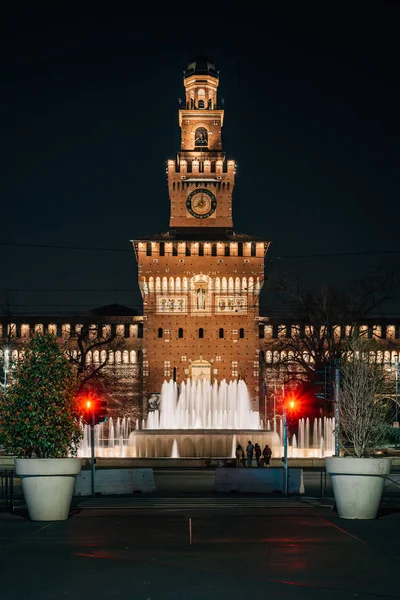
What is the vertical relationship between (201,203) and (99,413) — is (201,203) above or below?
above

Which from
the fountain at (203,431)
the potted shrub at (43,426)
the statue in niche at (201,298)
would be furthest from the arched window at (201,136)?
the potted shrub at (43,426)

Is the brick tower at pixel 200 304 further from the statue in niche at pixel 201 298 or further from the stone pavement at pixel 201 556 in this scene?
the stone pavement at pixel 201 556

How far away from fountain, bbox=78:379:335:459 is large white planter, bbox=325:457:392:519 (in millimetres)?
25188

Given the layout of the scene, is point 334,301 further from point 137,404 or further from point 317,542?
point 317,542

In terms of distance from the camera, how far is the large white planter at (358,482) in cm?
1476

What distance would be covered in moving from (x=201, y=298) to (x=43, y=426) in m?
65.1

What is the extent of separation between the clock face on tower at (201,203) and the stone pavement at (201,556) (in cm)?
6748

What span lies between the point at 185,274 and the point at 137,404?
35.6 feet

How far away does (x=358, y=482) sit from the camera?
1473 cm

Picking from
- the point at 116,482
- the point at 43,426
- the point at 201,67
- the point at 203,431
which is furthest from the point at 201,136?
the point at 43,426

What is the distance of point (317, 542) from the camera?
12633mm

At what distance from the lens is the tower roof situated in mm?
85625

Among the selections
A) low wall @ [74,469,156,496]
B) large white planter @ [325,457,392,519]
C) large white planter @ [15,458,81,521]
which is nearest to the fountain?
low wall @ [74,469,156,496]

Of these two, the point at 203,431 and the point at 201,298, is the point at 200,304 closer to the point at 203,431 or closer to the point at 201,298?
the point at 201,298
